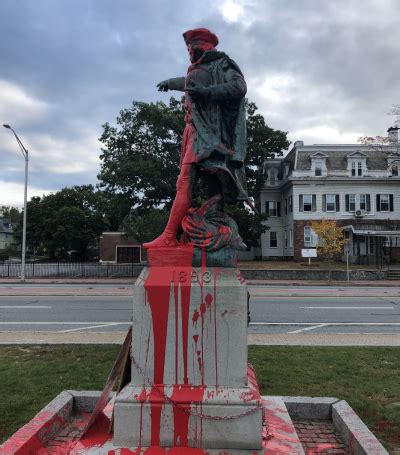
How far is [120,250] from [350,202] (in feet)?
76.0

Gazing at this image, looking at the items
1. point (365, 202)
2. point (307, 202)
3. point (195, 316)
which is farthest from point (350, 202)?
point (195, 316)

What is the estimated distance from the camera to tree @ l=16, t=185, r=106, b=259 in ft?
193

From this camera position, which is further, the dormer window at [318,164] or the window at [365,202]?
the dormer window at [318,164]

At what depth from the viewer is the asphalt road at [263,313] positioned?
1079cm

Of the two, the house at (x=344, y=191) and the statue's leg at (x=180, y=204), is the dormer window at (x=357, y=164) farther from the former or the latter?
the statue's leg at (x=180, y=204)

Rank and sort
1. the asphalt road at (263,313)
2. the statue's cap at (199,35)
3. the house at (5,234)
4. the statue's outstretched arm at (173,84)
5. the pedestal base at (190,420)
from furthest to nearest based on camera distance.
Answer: the house at (5,234), the asphalt road at (263,313), the statue's outstretched arm at (173,84), the statue's cap at (199,35), the pedestal base at (190,420)

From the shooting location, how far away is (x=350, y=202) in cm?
4284

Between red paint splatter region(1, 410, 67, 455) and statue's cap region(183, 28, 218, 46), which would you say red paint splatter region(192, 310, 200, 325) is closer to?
red paint splatter region(1, 410, 67, 455)

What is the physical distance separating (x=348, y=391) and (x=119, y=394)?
3.43 metres

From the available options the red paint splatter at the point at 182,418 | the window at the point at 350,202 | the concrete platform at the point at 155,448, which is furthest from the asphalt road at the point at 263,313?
the window at the point at 350,202

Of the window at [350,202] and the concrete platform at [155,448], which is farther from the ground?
the window at [350,202]

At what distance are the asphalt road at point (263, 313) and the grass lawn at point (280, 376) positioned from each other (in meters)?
2.36

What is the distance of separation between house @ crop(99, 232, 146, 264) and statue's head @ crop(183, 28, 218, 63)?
4038 cm

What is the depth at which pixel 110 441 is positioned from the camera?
12.3 feet
